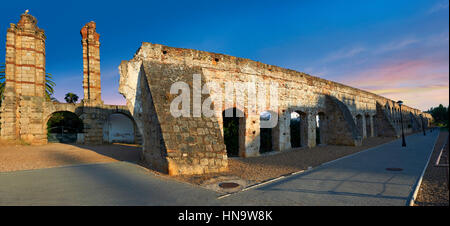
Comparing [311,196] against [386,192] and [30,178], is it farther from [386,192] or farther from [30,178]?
[30,178]

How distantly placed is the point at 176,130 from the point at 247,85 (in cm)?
463

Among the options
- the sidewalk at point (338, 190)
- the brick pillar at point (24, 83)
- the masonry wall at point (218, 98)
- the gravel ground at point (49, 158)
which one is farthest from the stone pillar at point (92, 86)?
the sidewalk at point (338, 190)

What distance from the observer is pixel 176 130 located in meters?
6.35

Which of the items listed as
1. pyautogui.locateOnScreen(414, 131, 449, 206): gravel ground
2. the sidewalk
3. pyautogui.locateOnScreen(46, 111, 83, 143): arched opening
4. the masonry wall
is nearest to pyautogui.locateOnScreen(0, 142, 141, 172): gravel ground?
the masonry wall

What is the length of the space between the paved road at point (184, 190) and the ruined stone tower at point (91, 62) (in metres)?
14.0

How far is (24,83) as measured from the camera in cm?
1597

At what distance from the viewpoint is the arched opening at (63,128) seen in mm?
19703

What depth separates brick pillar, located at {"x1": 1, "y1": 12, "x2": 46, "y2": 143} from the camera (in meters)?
15.3

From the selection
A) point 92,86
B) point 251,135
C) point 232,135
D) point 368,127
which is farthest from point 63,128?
point 368,127

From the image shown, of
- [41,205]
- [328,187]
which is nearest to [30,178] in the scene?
[41,205]

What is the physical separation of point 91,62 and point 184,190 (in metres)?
19.0

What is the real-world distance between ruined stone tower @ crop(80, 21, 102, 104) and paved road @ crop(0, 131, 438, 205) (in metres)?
14.0

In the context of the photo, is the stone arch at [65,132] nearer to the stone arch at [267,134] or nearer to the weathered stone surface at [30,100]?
the weathered stone surface at [30,100]
